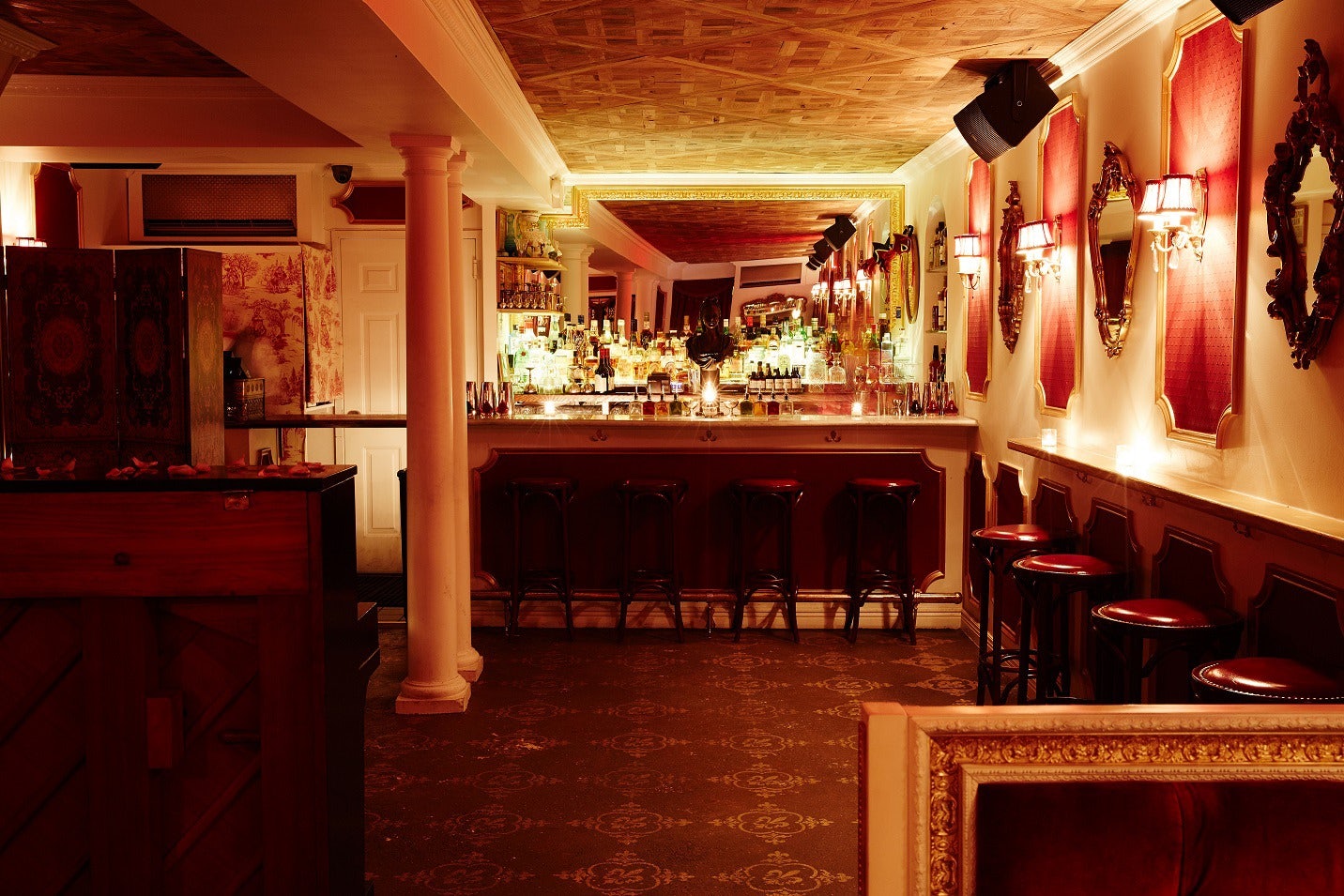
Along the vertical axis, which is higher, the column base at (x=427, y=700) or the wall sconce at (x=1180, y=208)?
the wall sconce at (x=1180, y=208)

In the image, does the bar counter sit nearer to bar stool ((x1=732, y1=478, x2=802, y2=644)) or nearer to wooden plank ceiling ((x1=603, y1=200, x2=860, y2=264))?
bar stool ((x1=732, y1=478, x2=802, y2=644))

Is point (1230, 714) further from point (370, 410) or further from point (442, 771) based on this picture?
point (370, 410)

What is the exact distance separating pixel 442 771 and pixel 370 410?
4.61 meters

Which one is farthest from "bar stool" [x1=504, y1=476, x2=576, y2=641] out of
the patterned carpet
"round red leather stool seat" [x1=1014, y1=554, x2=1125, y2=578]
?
"round red leather stool seat" [x1=1014, y1=554, x2=1125, y2=578]

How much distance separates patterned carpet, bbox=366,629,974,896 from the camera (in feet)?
11.3

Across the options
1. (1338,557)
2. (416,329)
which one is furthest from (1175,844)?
(416,329)

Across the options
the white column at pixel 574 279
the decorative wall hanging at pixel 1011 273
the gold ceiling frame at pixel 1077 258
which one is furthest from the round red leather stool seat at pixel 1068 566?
the white column at pixel 574 279

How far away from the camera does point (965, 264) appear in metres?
6.64

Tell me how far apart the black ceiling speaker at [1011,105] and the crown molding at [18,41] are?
4.23m

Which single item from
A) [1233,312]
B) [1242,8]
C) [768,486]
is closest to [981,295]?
[768,486]

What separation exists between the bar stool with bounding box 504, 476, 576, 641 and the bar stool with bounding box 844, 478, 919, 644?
5.35ft

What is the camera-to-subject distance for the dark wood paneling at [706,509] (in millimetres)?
6699

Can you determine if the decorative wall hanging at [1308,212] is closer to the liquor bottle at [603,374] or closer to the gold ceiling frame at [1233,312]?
the gold ceiling frame at [1233,312]

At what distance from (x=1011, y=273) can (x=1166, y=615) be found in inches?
120
